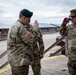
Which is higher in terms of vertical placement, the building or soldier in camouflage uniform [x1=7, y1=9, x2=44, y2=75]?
soldier in camouflage uniform [x1=7, y1=9, x2=44, y2=75]

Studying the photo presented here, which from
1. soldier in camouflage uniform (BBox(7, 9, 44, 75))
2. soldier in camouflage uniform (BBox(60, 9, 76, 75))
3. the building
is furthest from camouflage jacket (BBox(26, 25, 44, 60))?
the building

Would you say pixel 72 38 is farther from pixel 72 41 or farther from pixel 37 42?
pixel 37 42

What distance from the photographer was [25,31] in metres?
3.62

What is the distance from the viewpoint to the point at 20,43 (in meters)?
3.70

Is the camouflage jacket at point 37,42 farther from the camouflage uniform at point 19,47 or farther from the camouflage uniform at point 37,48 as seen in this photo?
the camouflage uniform at point 19,47

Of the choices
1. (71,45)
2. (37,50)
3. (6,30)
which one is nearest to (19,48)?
(37,50)

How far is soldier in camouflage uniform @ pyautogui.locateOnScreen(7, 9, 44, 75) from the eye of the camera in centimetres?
365

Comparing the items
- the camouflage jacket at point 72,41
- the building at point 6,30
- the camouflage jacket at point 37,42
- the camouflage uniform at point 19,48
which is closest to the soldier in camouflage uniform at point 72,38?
the camouflage jacket at point 72,41

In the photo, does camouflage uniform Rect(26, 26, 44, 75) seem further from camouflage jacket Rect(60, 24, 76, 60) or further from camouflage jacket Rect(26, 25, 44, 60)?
camouflage jacket Rect(60, 24, 76, 60)

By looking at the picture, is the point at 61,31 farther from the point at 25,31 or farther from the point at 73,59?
the point at 25,31

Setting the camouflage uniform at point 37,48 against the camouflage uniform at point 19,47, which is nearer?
the camouflage uniform at point 19,47

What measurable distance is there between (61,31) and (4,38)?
30980mm

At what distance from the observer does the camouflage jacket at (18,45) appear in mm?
3650

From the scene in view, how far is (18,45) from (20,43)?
0.04 meters
